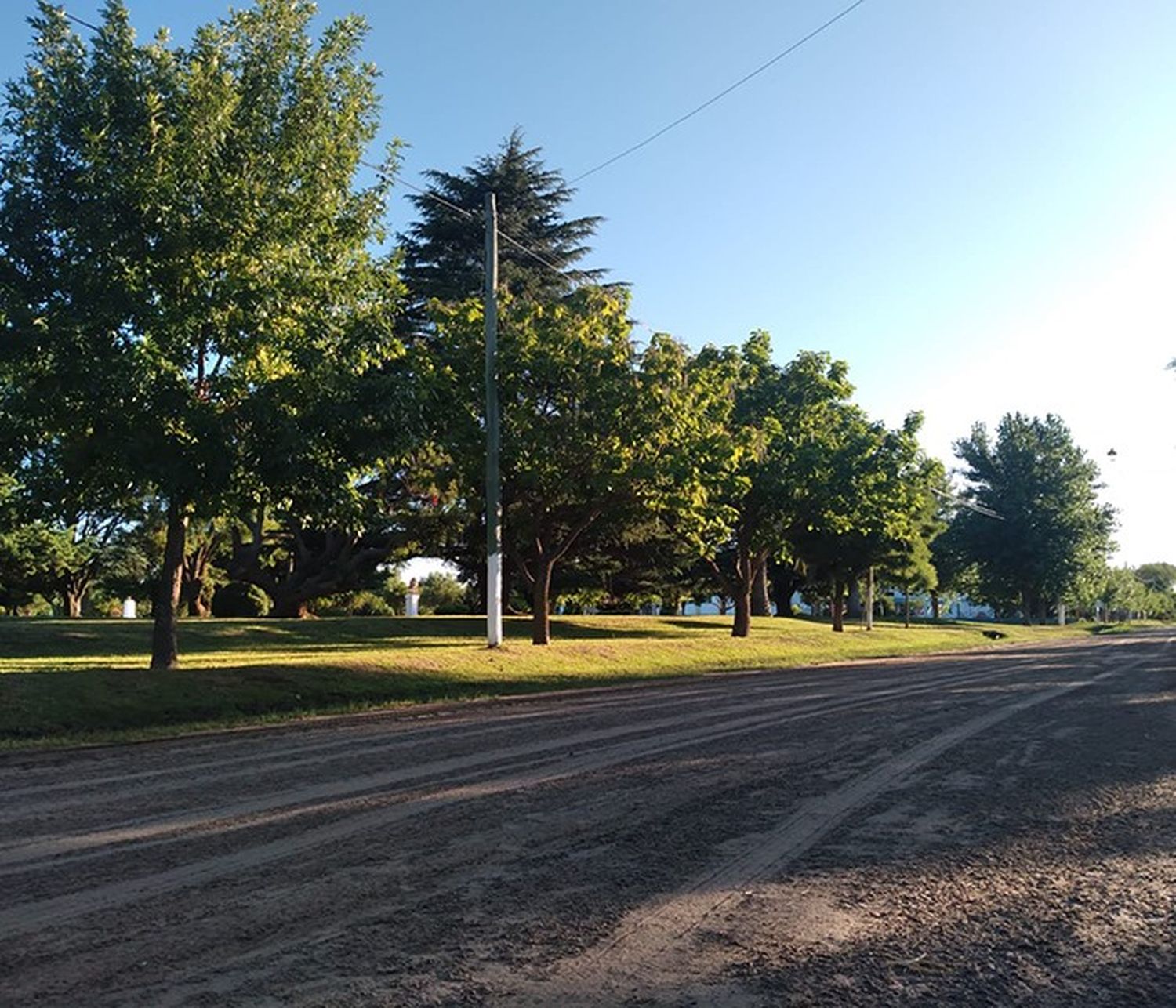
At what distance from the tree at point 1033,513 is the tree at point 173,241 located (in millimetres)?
64097

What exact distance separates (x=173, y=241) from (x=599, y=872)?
12.2m

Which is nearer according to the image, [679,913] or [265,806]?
[679,913]

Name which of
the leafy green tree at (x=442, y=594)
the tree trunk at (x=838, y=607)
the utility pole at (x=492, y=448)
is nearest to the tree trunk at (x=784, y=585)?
the tree trunk at (x=838, y=607)

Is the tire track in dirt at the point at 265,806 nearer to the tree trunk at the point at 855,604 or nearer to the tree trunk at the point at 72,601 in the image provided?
the tree trunk at the point at 72,601

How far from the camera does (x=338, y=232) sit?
54.1 ft

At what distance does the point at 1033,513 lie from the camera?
73.9 meters

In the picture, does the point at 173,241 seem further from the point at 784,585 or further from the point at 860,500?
the point at 784,585

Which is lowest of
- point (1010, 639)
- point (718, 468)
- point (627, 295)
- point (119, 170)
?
point (1010, 639)

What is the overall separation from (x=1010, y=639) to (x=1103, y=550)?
2587 cm

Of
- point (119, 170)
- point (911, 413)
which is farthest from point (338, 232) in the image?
point (911, 413)

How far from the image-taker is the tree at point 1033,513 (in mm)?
73125

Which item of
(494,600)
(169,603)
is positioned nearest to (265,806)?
(169,603)

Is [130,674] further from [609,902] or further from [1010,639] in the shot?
[1010,639]

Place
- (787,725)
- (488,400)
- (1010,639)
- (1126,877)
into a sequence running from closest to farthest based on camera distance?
1. (1126,877)
2. (787,725)
3. (488,400)
4. (1010,639)
